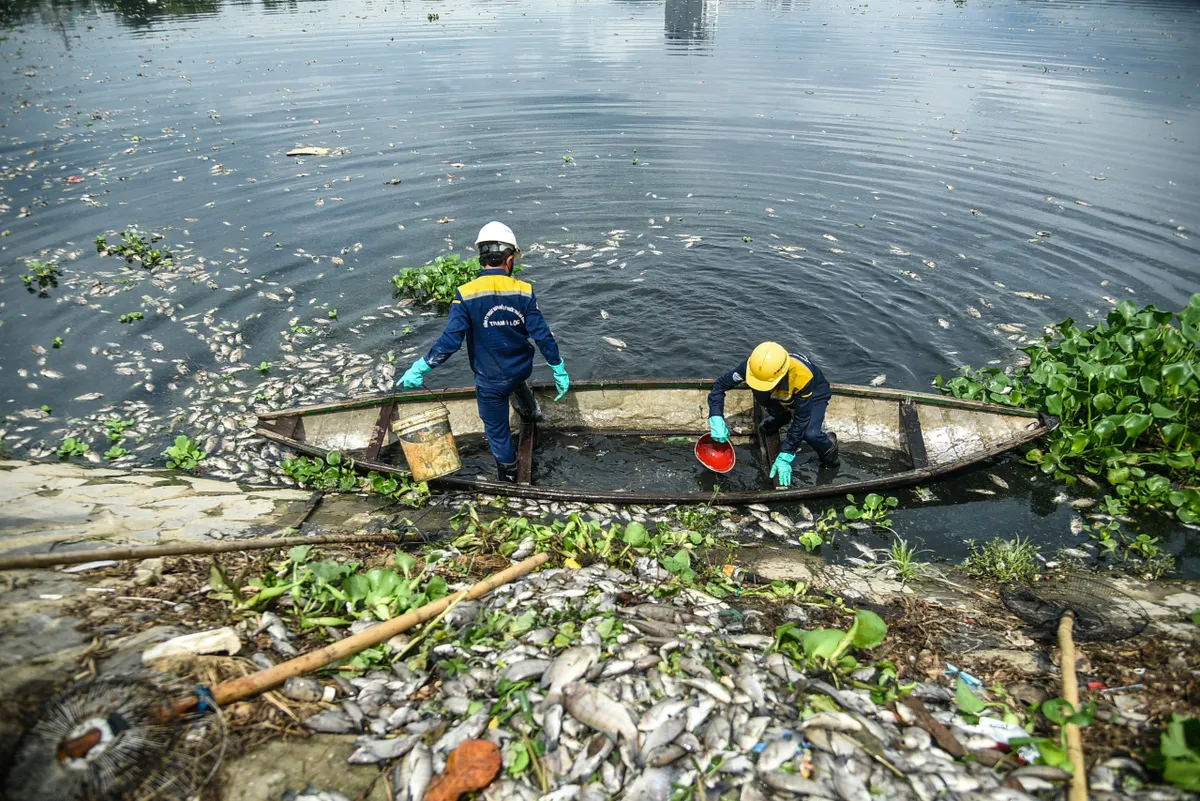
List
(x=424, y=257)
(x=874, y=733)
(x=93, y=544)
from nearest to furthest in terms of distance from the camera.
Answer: (x=874, y=733), (x=93, y=544), (x=424, y=257)

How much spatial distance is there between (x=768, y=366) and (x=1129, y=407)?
5801 millimetres

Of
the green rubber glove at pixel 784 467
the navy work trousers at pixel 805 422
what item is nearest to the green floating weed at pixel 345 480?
the green rubber glove at pixel 784 467

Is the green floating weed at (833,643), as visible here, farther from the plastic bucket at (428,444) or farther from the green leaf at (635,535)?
the plastic bucket at (428,444)

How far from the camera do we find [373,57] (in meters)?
39.1

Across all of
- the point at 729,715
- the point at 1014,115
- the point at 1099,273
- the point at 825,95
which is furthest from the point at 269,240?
the point at 1014,115

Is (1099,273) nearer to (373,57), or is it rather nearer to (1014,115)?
(1014,115)

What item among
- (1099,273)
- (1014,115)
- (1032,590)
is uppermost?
(1014,115)

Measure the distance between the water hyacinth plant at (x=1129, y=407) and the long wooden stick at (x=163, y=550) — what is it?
10.5 meters

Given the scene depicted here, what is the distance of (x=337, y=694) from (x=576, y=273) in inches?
516

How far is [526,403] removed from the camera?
10.7m

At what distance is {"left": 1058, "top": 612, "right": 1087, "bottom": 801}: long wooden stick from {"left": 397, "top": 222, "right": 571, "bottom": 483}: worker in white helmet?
6.88m

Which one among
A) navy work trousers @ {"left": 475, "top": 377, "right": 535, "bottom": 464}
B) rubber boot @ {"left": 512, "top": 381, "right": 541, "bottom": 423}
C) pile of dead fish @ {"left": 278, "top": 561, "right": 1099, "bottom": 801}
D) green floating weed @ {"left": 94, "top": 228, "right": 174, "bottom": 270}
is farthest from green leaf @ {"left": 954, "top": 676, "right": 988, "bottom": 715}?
green floating weed @ {"left": 94, "top": 228, "right": 174, "bottom": 270}

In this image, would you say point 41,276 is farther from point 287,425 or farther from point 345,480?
point 345,480

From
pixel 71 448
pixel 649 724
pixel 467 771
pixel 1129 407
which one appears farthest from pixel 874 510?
pixel 71 448
